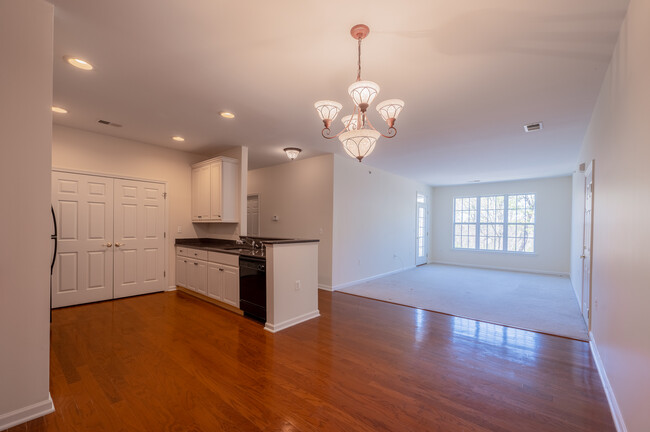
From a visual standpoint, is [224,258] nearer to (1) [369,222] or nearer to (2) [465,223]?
(1) [369,222]

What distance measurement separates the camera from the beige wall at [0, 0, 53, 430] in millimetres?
1762

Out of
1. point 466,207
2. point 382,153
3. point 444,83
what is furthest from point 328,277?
point 466,207

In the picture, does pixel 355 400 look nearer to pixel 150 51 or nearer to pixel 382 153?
pixel 150 51

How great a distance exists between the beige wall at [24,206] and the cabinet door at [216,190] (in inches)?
121

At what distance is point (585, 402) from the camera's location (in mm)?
2135

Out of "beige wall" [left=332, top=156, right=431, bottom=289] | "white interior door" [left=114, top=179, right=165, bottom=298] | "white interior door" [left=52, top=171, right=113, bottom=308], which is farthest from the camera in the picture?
"beige wall" [left=332, top=156, right=431, bottom=289]

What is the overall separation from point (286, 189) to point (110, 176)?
3.22 m

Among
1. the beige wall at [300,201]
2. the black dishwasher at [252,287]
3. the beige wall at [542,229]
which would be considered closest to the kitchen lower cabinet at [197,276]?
the black dishwasher at [252,287]

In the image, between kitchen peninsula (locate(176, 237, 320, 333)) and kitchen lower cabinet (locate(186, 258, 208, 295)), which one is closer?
kitchen peninsula (locate(176, 237, 320, 333))

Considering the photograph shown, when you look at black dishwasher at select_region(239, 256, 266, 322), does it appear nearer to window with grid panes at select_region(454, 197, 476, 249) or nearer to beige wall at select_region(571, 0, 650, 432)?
beige wall at select_region(571, 0, 650, 432)

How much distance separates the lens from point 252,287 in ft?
12.4

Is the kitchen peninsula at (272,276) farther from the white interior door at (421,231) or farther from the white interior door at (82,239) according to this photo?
the white interior door at (421,231)

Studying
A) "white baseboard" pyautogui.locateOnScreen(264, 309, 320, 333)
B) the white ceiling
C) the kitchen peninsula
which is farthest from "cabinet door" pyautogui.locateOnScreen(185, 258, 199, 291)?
the white ceiling

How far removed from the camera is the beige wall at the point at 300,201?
5.63 meters
